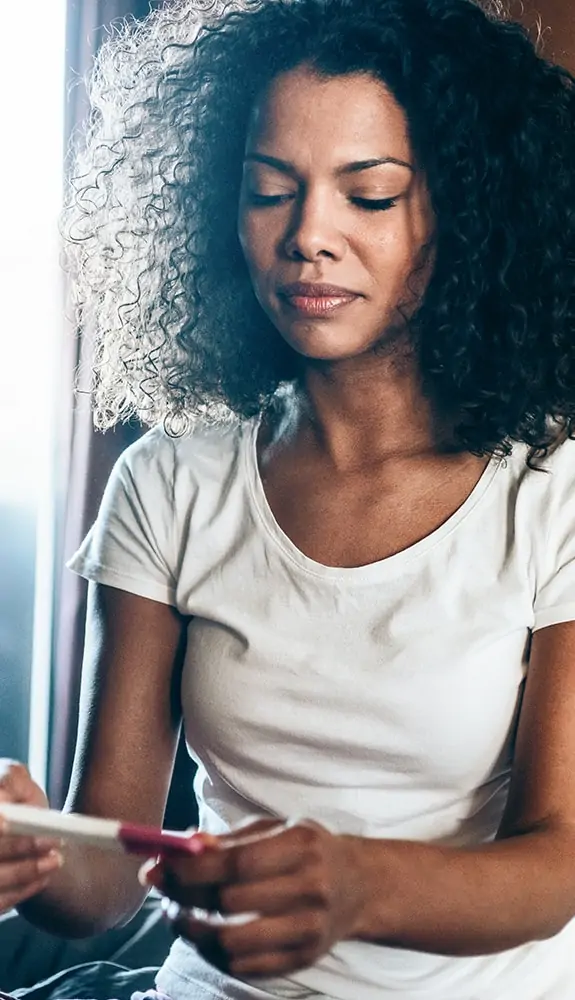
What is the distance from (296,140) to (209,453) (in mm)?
323

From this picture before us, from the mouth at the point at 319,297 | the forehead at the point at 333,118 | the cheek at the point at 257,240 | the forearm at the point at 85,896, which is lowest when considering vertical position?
the forearm at the point at 85,896

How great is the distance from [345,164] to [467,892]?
0.58 m

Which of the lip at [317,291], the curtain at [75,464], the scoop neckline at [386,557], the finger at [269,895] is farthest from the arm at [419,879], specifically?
the curtain at [75,464]

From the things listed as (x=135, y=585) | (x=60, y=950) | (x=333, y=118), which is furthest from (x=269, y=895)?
(x=60, y=950)

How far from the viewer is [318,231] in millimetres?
1048

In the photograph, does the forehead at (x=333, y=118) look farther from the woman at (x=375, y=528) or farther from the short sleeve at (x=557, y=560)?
the short sleeve at (x=557, y=560)

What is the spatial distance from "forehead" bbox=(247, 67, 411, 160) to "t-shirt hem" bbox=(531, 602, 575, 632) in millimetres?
403

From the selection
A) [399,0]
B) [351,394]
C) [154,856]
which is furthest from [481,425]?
[154,856]

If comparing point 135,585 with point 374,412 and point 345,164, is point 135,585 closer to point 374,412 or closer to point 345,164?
point 374,412

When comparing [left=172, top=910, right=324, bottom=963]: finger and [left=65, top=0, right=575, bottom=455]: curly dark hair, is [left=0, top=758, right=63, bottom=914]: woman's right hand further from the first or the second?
[left=65, top=0, right=575, bottom=455]: curly dark hair

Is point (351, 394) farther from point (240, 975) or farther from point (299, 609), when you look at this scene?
point (240, 975)

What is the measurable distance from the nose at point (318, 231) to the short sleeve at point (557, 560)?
0.89 ft

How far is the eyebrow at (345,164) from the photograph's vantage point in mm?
1060

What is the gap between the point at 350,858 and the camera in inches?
31.3
